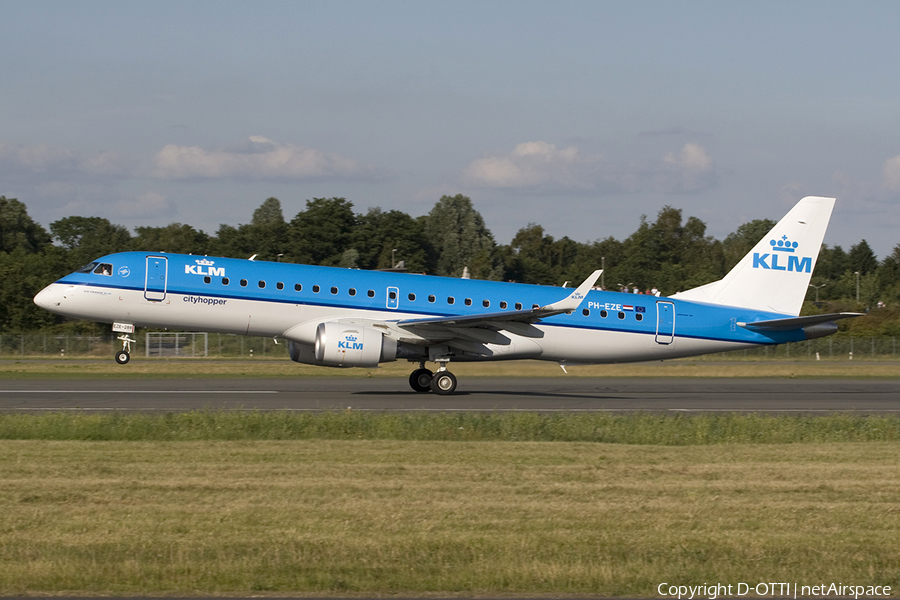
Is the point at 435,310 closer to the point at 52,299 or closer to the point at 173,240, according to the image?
the point at 52,299

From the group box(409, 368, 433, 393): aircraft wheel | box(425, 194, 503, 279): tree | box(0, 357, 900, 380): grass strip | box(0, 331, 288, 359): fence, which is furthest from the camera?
box(425, 194, 503, 279): tree

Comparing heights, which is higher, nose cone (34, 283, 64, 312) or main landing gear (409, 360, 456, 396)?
nose cone (34, 283, 64, 312)

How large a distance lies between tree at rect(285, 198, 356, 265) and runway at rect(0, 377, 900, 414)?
64122mm

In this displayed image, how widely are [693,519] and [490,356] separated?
17585 millimetres

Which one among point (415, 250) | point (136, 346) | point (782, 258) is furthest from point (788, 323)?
point (415, 250)

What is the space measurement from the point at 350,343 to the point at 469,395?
4296mm

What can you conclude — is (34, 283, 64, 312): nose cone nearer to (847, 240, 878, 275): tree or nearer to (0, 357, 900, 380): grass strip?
(0, 357, 900, 380): grass strip

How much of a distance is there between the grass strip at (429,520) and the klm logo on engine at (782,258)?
57.2 ft

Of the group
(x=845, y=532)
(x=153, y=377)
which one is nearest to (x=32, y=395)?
(x=153, y=377)

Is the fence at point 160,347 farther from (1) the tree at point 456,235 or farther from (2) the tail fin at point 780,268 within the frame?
(1) the tree at point 456,235

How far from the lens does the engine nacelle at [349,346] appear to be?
80.1 feet

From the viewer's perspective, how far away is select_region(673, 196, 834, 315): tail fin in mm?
30203

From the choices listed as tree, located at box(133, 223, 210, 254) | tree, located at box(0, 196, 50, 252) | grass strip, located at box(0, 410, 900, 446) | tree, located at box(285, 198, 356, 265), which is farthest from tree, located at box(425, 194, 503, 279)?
grass strip, located at box(0, 410, 900, 446)

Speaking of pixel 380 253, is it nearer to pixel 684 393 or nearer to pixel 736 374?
pixel 736 374
